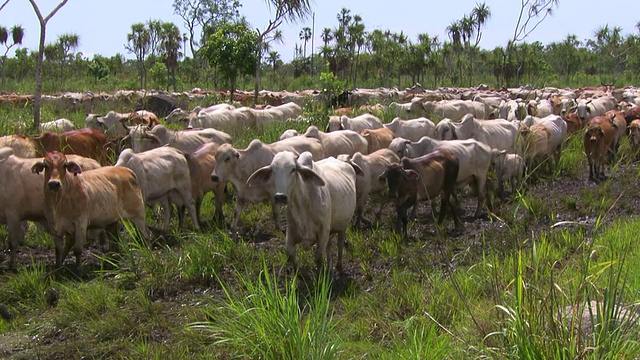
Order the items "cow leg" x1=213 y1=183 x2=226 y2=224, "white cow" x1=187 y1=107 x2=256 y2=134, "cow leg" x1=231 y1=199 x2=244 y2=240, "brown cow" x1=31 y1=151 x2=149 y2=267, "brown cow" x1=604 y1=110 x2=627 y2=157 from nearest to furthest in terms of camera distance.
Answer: "brown cow" x1=31 y1=151 x2=149 y2=267 → "cow leg" x1=231 y1=199 x2=244 y2=240 → "cow leg" x1=213 y1=183 x2=226 y2=224 → "brown cow" x1=604 y1=110 x2=627 y2=157 → "white cow" x1=187 y1=107 x2=256 y2=134

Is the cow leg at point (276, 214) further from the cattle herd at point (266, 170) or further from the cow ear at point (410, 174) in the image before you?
the cow ear at point (410, 174)

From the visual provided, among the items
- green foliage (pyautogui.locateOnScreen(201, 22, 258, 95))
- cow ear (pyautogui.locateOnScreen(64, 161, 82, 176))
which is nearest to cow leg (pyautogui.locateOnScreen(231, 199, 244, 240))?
cow ear (pyautogui.locateOnScreen(64, 161, 82, 176))

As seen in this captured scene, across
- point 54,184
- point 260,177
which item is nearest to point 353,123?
point 260,177

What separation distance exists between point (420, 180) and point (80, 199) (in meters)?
4.37

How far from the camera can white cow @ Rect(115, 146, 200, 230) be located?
9.76m

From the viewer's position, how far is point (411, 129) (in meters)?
15.2

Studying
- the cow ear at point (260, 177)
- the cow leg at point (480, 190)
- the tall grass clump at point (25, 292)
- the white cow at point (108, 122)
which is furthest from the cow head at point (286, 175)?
the white cow at point (108, 122)

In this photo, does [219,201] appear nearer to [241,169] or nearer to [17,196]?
[241,169]

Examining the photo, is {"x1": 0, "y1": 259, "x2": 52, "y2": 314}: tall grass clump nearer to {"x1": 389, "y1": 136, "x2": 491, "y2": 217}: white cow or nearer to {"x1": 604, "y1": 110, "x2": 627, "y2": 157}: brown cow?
{"x1": 389, "y1": 136, "x2": 491, "y2": 217}: white cow

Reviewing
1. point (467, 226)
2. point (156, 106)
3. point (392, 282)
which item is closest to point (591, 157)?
point (467, 226)

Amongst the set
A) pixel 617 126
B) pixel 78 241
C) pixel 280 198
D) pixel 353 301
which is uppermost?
pixel 617 126

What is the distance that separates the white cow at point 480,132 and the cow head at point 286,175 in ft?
24.3

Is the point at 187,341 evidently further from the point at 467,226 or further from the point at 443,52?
the point at 443,52

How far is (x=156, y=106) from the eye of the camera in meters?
23.0
